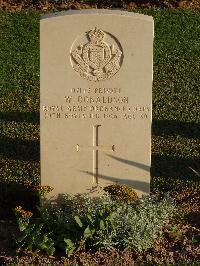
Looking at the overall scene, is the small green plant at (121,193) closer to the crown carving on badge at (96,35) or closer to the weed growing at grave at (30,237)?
the weed growing at grave at (30,237)

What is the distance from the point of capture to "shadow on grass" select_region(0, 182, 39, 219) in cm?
659

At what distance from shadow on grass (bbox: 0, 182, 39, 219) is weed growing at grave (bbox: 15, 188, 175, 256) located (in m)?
0.60

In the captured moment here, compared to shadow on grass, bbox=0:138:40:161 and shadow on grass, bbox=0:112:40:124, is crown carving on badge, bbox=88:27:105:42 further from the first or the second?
shadow on grass, bbox=0:112:40:124

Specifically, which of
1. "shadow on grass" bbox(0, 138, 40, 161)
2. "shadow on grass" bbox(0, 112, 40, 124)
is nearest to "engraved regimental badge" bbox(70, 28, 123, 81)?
"shadow on grass" bbox(0, 138, 40, 161)

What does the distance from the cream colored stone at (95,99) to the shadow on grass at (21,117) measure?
8.15 ft

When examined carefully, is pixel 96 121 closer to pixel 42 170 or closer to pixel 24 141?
pixel 42 170

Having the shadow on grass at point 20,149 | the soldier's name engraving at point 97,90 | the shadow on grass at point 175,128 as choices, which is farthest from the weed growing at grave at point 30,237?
the shadow on grass at point 175,128

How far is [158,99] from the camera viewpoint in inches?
366

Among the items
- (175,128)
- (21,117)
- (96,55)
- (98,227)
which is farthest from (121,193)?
(21,117)

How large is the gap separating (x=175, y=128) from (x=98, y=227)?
3104 millimetres

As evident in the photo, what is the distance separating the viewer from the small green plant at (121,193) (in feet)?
18.9

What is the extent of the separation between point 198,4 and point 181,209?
6.16 metres

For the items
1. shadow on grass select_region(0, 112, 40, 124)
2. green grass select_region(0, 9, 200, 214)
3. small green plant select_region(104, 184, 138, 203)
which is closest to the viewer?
small green plant select_region(104, 184, 138, 203)

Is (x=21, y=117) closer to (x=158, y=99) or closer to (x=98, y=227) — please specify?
(x=158, y=99)
